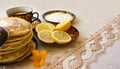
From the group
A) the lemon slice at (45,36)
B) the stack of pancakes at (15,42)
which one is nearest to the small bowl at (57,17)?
the lemon slice at (45,36)

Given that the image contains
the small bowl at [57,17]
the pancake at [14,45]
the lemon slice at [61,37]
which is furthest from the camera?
the small bowl at [57,17]

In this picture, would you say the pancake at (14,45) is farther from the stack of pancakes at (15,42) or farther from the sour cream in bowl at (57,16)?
the sour cream in bowl at (57,16)

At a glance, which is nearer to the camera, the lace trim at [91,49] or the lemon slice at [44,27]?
the lace trim at [91,49]

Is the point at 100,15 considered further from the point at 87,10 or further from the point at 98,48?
the point at 98,48

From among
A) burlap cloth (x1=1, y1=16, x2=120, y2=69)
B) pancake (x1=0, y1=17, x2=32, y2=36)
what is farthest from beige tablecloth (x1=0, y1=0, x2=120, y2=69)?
pancake (x1=0, y1=17, x2=32, y2=36)

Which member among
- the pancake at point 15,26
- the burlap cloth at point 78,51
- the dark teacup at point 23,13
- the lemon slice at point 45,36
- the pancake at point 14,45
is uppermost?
the pancake at point 15,26

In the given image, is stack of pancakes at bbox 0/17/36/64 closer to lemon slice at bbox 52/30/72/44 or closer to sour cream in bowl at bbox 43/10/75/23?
lemon slice at bbox 52/30/72/44

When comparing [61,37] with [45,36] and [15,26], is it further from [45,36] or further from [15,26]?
[15,26]
